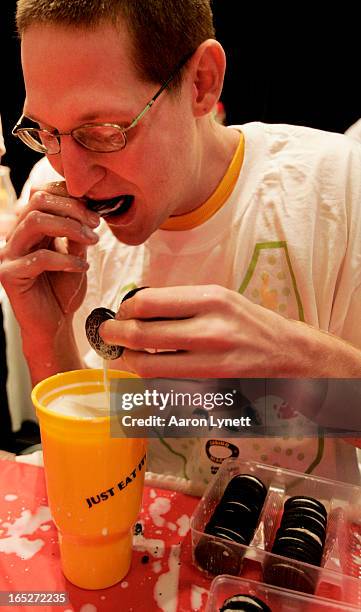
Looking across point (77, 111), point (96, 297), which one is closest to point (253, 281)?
point (96, 297)

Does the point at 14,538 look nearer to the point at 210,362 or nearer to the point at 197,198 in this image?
the point at 210,362

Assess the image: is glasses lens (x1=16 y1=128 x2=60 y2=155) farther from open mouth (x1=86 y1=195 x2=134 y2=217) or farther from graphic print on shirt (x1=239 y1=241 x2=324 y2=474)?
graphic print on shirt (x1=239 y1=241 x2=324 y2=474)

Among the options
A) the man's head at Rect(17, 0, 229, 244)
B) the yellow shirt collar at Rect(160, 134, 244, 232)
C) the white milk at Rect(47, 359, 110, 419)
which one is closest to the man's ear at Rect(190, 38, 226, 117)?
the man's head at Rect(17, 0, 229, 244)

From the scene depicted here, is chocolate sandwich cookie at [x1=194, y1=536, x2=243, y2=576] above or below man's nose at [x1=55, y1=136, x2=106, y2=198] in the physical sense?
below

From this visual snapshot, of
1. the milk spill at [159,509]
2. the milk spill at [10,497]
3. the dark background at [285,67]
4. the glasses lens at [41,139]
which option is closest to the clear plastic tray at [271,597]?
the milk spill at [159,509]

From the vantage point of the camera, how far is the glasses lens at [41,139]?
1114 millimetres

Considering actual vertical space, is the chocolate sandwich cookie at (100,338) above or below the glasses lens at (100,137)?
below

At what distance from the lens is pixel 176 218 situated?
1.38 metres

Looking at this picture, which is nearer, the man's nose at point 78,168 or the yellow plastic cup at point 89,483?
the yellow plastic cup at point 89,483

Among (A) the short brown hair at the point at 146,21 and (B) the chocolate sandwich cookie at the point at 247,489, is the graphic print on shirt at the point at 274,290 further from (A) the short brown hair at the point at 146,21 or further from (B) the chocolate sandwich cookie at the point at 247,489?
(A) the short brown hair at the point at 146,21

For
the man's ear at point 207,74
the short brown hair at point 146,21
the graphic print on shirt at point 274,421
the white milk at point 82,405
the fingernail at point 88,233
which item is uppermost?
the short brown hair at point 146,21

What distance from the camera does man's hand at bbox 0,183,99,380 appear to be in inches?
47.7

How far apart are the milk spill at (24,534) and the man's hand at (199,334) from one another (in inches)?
15.1

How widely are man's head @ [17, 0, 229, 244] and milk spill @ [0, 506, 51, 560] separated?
0.64 metres
